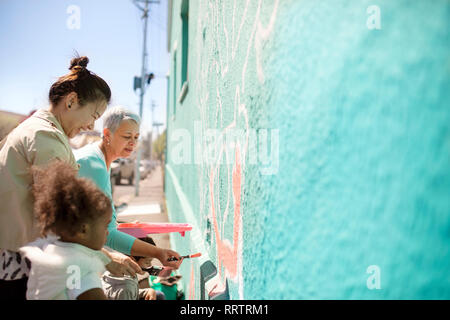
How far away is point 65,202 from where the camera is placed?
1.18 m

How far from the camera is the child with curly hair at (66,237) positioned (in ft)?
3.86

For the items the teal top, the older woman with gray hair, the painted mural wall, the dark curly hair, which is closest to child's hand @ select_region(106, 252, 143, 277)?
the older woman with gray hair

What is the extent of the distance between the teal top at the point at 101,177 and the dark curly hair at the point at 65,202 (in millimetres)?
423

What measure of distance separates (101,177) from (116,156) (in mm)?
388

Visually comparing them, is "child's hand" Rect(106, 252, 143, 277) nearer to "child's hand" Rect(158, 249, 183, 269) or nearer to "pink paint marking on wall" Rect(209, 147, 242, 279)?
"child's hand" Rect(158, 249, 183, 269)

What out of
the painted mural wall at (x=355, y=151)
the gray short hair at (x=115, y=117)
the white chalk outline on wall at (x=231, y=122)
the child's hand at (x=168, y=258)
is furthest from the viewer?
the gray short hair at (x=115, y=117)

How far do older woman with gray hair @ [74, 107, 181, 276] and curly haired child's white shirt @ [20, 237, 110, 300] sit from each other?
15.0 inches

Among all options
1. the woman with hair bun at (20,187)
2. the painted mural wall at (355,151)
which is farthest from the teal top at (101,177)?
the painted mural wall at (355,151)

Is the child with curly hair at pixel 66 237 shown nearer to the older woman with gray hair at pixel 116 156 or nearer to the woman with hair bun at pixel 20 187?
the woman with hair bun at pixel 20 187

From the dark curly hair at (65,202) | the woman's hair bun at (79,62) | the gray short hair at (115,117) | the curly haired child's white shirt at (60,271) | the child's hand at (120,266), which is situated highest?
the woman's hair bun at (79,62)

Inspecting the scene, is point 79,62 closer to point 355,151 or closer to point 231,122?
point 231,122
